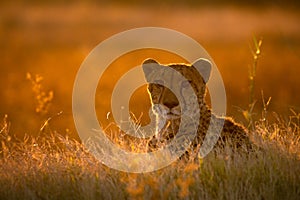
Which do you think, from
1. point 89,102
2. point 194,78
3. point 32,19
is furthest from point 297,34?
point 194,78

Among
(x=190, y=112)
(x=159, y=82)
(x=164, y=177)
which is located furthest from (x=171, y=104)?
(x=164, y=177)

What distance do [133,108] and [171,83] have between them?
608 cm

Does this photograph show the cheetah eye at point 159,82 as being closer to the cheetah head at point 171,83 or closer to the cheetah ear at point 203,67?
the cheetah head at point 171,83

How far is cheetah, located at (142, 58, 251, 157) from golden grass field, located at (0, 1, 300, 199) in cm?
19

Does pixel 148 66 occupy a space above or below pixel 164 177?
above

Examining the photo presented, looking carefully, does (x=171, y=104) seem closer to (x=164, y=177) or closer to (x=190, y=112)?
(x=190, y=112)

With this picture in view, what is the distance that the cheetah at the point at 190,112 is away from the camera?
20.4 feet

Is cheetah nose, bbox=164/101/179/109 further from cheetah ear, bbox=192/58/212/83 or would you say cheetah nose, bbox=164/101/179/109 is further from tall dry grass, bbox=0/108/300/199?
tall dry grass, bbox=0/108/300/199

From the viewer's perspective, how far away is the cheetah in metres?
6.22

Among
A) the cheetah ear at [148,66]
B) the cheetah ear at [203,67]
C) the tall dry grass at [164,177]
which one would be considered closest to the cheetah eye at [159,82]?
the cheetah ear at [148,66]

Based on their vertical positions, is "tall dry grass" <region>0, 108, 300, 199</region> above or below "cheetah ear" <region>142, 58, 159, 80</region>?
below

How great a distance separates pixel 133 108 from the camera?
1254 centimetres

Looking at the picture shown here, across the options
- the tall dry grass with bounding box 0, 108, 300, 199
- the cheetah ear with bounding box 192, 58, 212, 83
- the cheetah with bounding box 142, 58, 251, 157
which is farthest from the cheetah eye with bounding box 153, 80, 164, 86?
the tall dry grass with bounding box 0, 108, 300, 199

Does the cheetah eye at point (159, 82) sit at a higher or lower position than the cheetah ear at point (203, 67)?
lower
